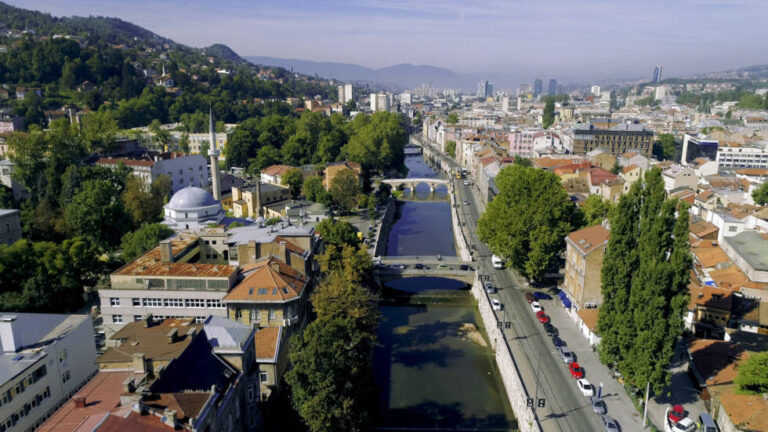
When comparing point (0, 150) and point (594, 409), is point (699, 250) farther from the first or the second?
point (0, 150)

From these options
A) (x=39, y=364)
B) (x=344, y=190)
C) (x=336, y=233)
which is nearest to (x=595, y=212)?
(x=336, y=233)

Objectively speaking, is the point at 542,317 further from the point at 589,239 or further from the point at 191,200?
the point at 191,200

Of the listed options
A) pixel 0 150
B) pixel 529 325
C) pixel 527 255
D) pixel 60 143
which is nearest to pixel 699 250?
pixel 527 255

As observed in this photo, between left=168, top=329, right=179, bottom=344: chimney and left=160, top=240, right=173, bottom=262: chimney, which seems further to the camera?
left=160, top=240, right=173, bottom=262: chimney

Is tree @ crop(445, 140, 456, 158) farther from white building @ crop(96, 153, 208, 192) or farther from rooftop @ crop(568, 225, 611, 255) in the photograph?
rooftop @ crop(568, 225, 611, 255)

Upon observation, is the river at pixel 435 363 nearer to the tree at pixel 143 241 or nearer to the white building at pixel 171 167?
the tree at pixel 143 241

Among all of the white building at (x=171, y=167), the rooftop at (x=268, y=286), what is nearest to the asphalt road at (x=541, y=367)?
the rooftop at (x=268, y=286)

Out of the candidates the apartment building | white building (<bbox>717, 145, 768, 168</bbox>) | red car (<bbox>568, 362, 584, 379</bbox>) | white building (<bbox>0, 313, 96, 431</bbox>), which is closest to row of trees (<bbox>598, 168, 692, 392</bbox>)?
red car (<bbox>568, 362, 584, 379</bbox>)
